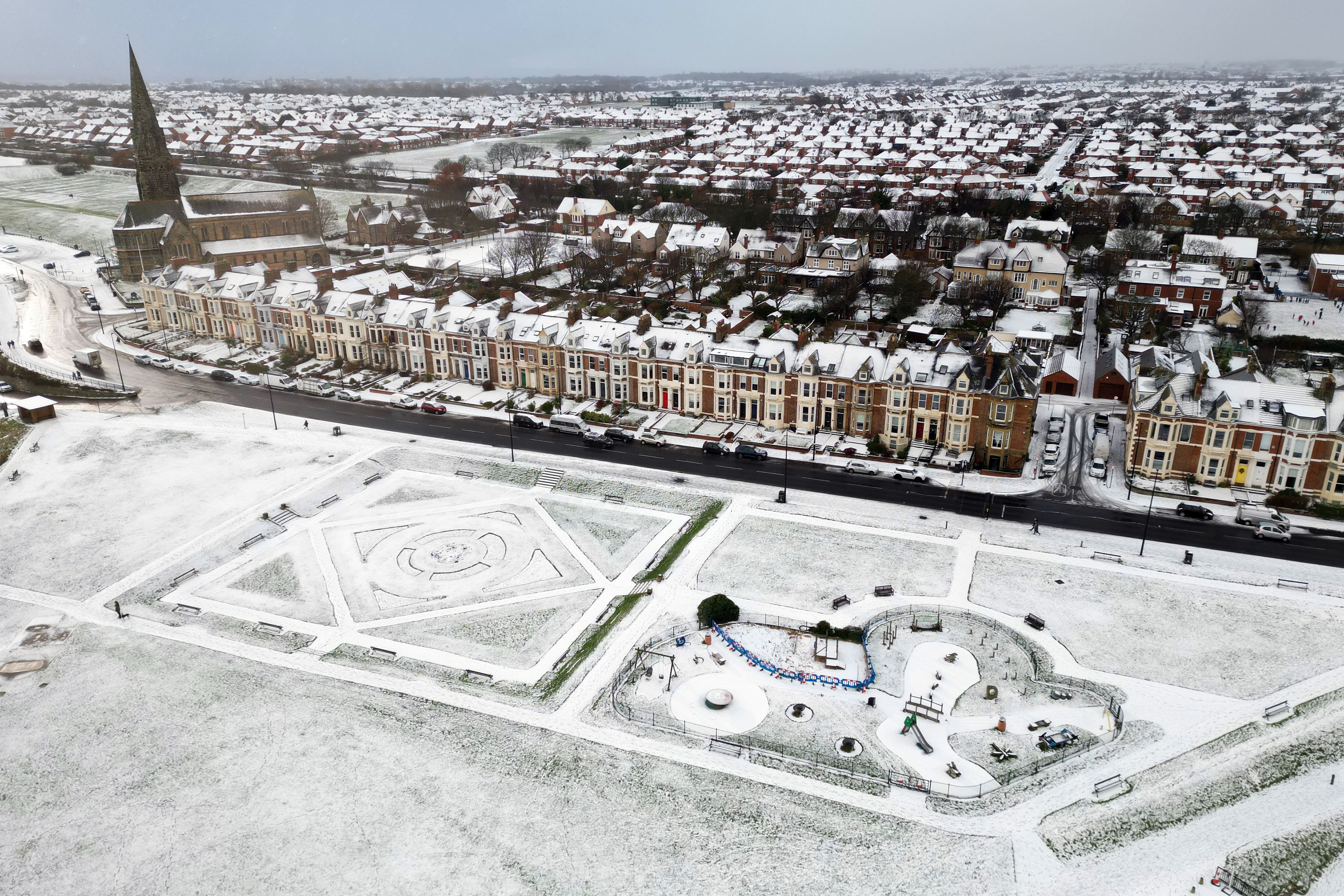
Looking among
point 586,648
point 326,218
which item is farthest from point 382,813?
point 326,218

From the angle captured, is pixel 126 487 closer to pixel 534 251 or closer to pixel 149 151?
pixel 534 251

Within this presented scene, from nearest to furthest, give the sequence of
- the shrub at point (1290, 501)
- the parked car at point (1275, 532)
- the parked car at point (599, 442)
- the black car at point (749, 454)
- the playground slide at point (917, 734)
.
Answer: the playground slide at point (917, 734) < the parked car at point (1275, 532) < the shrub at point (1290, 501) < the black car at point (749, 454) < the parked car at point (599, 442)

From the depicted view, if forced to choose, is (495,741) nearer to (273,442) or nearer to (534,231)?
(273,442)

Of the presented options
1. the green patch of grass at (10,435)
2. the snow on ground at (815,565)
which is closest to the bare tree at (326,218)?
the green patch of grass at (10,435)

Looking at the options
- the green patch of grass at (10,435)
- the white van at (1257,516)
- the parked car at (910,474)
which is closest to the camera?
the white van at (1257,516)

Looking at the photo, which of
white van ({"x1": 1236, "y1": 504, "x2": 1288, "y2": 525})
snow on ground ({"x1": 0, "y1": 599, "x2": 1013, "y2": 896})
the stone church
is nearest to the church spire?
the stone church

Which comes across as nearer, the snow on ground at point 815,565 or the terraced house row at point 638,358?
the snow on ground at point 815,565

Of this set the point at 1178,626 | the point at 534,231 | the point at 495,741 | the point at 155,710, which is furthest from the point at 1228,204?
the point at 155,710

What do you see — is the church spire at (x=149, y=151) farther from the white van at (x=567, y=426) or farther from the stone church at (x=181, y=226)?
the white van at (x=567, y=426)
